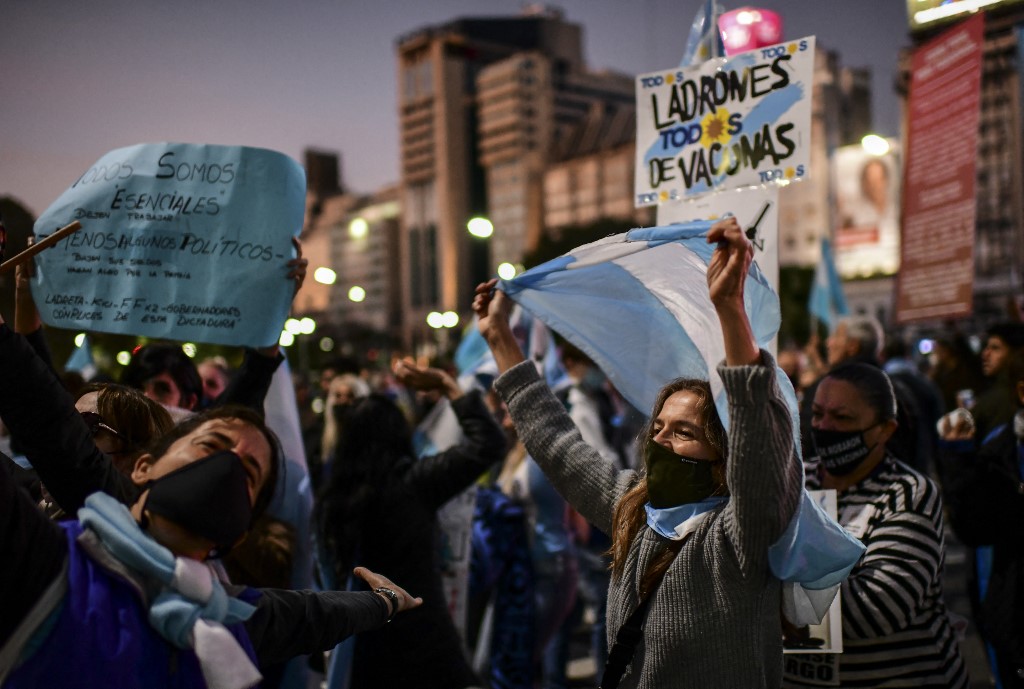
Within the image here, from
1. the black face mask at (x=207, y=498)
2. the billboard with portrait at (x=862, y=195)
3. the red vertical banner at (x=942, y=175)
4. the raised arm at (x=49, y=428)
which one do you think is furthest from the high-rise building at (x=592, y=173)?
the black face mask at (x=207, y=498)

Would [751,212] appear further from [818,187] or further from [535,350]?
[818,187]

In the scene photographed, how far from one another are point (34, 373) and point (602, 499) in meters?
1.55

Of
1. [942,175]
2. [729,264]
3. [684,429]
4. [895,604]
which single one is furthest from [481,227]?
[729,264]

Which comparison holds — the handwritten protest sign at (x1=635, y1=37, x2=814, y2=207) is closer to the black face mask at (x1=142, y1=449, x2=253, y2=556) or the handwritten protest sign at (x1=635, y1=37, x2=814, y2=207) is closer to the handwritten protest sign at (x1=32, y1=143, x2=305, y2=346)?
the handwritten protest sign at (x1=32, y1=143, x2=305, y2=346)

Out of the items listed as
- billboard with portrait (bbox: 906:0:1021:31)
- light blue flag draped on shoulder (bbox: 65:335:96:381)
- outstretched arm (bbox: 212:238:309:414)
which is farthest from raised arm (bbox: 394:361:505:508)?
light blue flag draped on shoulder (bbox: 65:335:96:381)

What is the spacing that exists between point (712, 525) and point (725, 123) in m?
2.36

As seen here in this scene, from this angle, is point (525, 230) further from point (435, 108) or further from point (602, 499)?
point (602, 499)

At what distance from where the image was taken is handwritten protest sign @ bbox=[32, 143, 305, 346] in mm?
3656

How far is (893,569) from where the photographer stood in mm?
2896

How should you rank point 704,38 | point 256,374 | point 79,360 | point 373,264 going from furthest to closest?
1. point 373,264
2. point 79,360
3. point 704,38
4. point 256,374

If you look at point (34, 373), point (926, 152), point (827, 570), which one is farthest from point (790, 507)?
point (926, 152)

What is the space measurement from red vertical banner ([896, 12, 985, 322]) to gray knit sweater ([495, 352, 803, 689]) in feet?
17.1

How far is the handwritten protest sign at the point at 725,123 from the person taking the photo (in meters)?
3.97

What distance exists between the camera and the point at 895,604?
2.85 meters
